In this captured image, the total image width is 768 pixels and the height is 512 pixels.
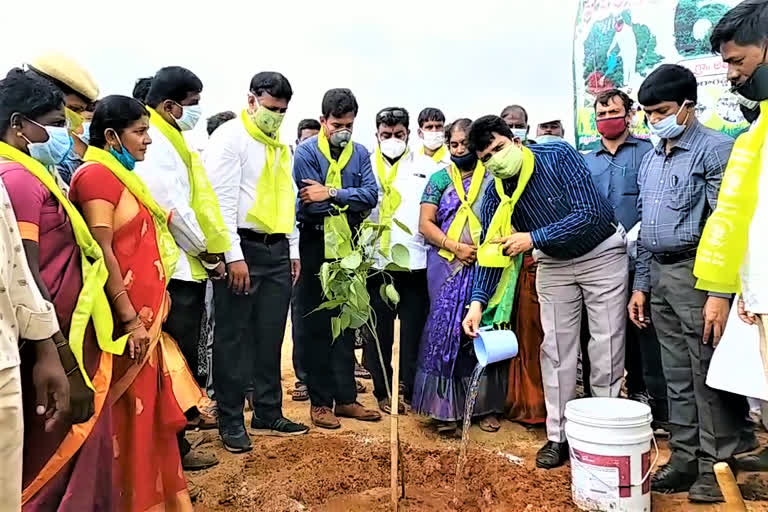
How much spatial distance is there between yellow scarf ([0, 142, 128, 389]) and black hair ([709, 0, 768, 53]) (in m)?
2.22

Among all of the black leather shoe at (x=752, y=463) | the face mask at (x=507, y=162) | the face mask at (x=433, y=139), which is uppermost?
the face mask at (x=433, y=139)

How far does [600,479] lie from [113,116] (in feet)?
7.92

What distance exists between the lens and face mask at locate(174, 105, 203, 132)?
10.8 feet

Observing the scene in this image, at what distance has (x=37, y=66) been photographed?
260 cm

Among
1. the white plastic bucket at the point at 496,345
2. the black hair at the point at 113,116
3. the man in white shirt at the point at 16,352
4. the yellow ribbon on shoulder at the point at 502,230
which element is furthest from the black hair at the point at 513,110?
the man in white shirt at the point at 16,352

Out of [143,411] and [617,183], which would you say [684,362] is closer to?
[617,183]

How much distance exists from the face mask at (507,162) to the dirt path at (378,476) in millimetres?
1473

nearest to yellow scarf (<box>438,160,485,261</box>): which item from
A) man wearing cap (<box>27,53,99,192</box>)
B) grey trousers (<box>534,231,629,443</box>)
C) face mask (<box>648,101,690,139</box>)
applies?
grey trousers (<box>534,231,629,443</box>)

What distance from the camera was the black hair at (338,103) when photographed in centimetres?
402

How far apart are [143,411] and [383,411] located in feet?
6.87

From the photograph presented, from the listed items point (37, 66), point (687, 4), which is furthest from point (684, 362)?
point (687, 4)

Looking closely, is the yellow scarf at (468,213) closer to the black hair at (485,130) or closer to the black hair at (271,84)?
the black hair at (485,130)

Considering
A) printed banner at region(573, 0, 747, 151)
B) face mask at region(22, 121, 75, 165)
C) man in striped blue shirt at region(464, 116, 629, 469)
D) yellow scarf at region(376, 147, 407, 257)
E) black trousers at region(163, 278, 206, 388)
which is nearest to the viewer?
face mask at region(22, 121, 75, 165)

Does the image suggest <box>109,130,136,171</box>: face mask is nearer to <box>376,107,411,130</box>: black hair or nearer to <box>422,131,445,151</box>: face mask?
<box>376,107,411,130</box>: black hair
